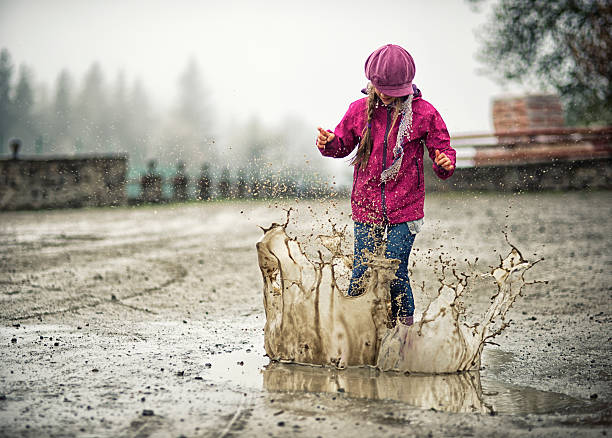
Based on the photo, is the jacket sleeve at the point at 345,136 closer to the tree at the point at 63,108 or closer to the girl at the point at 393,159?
the girl at the point at 393,159

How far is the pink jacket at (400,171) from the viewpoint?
3721 millimetres

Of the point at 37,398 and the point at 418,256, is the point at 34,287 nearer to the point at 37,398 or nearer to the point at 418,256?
the point at 37,398

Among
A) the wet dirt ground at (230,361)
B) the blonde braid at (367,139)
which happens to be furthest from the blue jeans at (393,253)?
the blonde braid at (367,139)

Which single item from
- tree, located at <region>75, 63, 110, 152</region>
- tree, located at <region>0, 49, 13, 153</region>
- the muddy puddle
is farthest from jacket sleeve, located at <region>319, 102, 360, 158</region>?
tree, located at <region>75, 63, 110, 152</region>

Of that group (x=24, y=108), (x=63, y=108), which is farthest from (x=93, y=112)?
(x=24, y=108)

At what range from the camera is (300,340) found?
3.75m

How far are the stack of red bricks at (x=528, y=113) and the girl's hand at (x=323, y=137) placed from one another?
816 inches

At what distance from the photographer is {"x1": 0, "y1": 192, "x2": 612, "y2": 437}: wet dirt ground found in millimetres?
2812

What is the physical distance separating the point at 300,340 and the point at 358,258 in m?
0.56

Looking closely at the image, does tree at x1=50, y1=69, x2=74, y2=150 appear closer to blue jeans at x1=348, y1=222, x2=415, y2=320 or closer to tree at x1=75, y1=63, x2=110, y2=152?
tree at x1=75, y1=63, x2=110, y2=152

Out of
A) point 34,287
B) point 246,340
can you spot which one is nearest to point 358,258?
point 246,340

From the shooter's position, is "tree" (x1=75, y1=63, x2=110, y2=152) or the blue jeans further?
"tree" (x1=75, y1=63, x2=110, y2=152)

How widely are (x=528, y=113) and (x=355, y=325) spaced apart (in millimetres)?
21562

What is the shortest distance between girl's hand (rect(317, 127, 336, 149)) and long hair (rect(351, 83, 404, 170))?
0.17 meters
